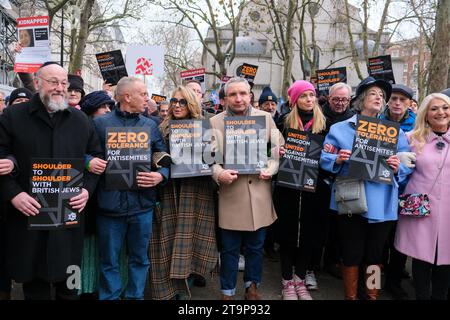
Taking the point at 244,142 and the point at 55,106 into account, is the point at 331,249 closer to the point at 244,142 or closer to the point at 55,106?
the point at 244,142

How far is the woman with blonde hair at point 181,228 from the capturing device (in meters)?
3.81

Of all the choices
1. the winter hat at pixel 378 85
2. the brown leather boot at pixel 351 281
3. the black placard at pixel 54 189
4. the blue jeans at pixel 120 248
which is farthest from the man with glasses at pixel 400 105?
the black placard at pixel 54 189

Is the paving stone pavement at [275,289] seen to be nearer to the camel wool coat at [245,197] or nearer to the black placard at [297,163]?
the camel wool coat at [245,197]

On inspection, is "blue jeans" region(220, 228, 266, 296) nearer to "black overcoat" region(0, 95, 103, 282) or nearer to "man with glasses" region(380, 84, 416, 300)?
"black overcoat" region(0, 95, 103, 282)

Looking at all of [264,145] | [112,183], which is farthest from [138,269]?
[264,145]

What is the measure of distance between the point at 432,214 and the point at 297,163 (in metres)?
1.34

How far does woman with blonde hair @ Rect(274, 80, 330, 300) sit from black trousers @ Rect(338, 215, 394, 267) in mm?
341

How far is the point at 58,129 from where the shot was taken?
3184mm

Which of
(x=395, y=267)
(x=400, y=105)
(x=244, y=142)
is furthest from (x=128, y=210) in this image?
(x=400, y=105)

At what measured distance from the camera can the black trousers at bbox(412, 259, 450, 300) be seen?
3711 mm

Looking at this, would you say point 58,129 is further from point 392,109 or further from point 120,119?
point 392,109

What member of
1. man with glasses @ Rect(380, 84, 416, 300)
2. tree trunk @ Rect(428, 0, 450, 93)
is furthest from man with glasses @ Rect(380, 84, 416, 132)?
tree trunk @ Rect(428, 0, 450, 93)

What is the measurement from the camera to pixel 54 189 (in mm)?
3062
